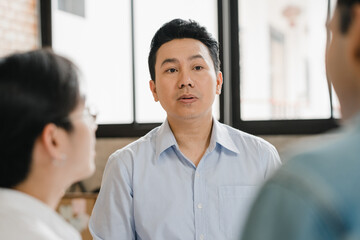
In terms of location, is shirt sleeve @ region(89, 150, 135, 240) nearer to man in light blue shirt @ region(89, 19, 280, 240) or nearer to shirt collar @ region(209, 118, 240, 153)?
man in light blue shirt @ region(89, 19, 280, 240)

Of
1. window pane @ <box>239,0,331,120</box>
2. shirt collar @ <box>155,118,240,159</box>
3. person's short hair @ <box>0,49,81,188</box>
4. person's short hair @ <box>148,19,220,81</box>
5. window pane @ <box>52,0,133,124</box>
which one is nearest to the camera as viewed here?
person's short hair @ <box>0,49,81,188</box>

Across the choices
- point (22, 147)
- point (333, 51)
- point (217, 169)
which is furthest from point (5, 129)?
point (217, 169)

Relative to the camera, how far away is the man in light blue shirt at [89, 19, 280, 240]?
1.78 m

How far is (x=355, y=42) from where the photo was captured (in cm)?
60

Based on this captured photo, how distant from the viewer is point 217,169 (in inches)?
73.8

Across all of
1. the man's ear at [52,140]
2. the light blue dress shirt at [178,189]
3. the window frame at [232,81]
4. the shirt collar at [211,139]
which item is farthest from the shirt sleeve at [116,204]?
the window frame at [232,81]

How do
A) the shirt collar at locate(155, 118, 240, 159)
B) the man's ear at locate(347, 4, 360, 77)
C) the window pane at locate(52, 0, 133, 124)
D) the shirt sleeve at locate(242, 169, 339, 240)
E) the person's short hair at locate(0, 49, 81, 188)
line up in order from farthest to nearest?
the window pane at locate(52, 0, 133, 124) → the shirt collar at locate(155, 118, 240, 159) → the person's short hair at locate(0, 49, 81, 188) → the man's ear at locate(347, 4, 360, 77) → the shirt sleeve at locate(242, 169, 339, 240)

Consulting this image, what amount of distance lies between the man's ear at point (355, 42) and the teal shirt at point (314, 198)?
10cm

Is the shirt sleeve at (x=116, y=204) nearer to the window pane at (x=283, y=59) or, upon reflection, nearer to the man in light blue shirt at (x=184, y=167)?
the man in light blue shirt at (x=184, y=167)

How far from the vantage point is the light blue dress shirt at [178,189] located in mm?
1770

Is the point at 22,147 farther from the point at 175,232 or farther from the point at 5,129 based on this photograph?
the point at 175,232

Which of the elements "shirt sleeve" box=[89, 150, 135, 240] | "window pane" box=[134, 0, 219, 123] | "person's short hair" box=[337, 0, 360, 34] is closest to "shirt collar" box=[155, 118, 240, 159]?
"shirt sleeve" box=[89, 150, 135, 240]

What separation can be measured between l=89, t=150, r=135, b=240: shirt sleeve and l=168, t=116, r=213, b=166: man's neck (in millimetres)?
219

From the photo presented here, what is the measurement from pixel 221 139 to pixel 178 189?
27cm
